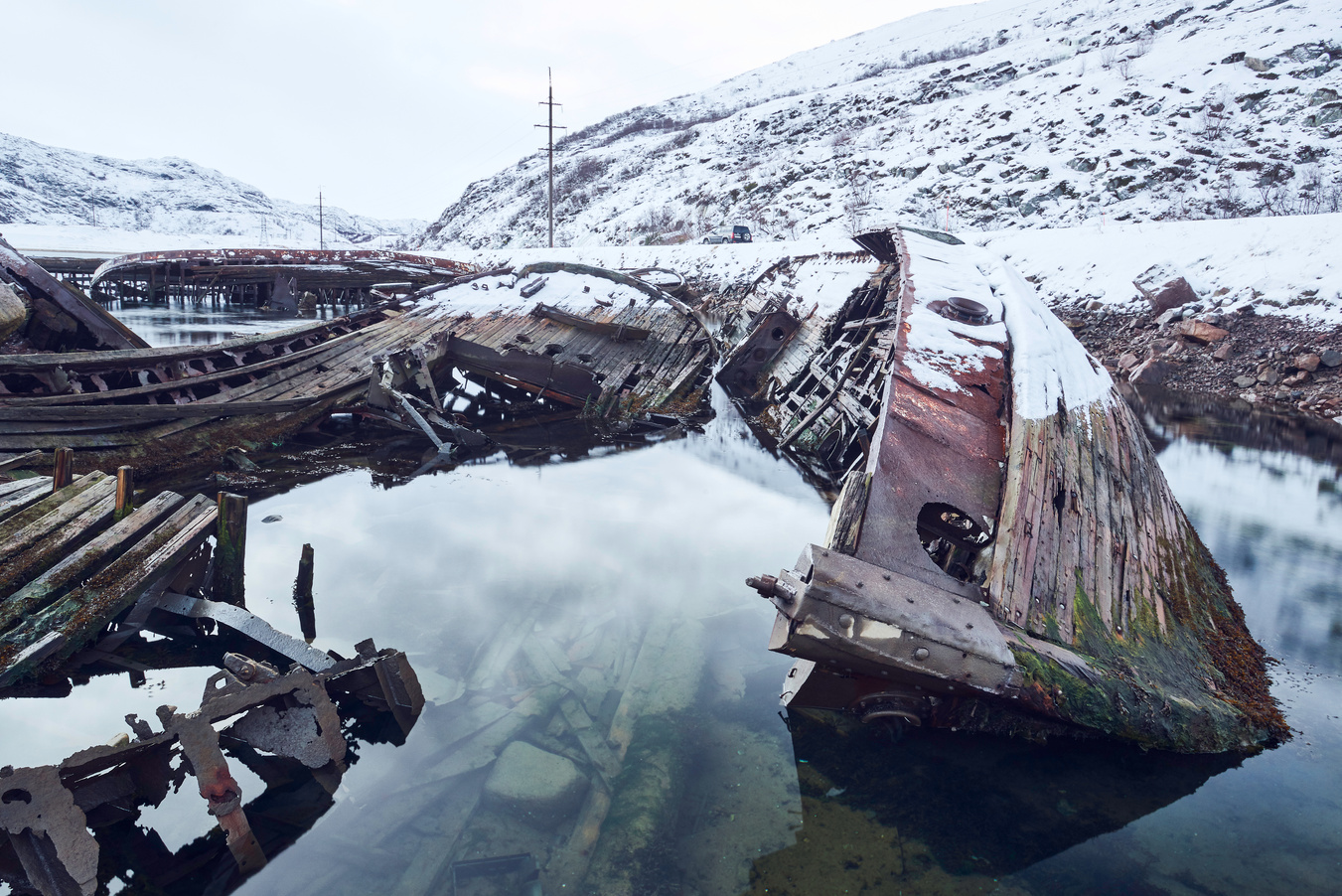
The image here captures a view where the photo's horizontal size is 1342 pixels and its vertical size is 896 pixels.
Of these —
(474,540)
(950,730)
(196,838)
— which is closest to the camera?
(196,838)

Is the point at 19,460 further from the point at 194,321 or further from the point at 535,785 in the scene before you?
the point at 194,321

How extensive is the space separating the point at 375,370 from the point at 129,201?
134 metres

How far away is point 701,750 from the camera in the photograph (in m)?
4.67

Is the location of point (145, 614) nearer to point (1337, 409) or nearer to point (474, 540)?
point (474, 540)

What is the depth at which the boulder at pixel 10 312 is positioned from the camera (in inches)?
377

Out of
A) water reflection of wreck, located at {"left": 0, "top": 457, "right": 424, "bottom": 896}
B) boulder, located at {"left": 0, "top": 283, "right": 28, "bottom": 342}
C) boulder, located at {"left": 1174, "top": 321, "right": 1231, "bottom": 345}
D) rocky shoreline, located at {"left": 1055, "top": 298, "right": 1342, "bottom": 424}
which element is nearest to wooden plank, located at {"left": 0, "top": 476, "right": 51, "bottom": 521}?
water reflection of wreck, located at {"left": 0, "top": 457, "right": 424, "bottom": 896}

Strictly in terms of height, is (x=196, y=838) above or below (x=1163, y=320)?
below

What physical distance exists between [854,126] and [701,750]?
160 feet

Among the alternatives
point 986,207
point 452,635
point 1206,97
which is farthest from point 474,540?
point 1206,97

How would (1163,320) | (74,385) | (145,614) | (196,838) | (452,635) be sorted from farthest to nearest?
1. (1163,320)
2. (74,385)
3. (452,635)
4. (145,614)
5. (196,838)

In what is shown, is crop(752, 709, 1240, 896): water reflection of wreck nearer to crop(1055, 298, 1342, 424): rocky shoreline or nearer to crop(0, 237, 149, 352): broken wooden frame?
crop(0, 237, 149, 352): broken wooden frame

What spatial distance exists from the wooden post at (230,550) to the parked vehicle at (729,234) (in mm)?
31966

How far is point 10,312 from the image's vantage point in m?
9.80

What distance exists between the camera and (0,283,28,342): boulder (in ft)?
31.4
